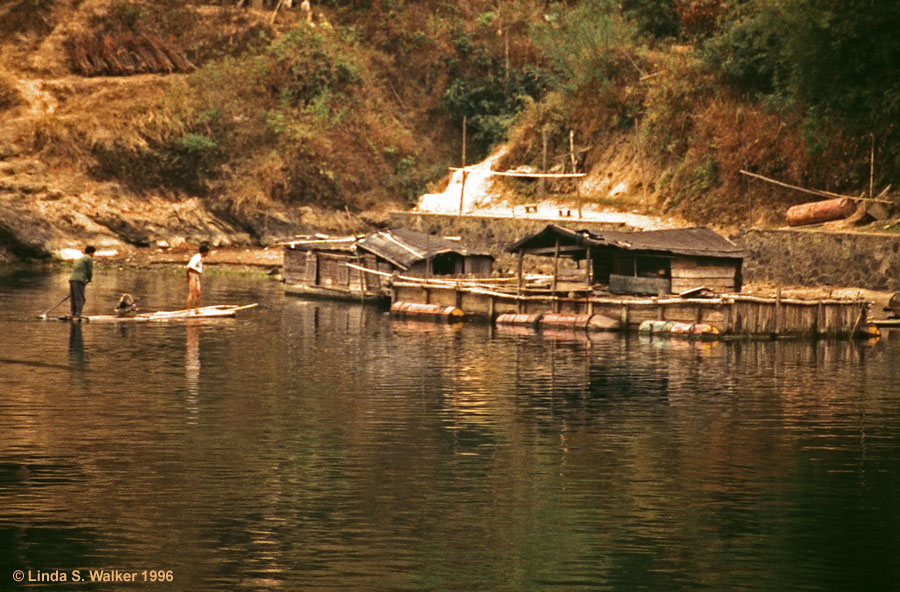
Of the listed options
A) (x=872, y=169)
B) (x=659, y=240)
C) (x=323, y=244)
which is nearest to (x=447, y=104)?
(x=323, y=244)

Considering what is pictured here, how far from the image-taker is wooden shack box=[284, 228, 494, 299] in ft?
144

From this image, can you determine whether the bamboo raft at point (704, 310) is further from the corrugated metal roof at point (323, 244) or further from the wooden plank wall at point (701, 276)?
the corrugated metal roof at point (323, 244)

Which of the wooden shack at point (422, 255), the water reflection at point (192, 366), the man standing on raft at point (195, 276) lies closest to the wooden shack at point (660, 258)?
the wooden shack at point (422, 255)

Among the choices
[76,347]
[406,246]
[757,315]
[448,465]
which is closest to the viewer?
[448,465]

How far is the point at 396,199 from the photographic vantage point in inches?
2566

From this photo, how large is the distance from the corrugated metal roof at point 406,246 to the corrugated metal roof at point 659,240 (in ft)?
16.6

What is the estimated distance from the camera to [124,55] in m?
66.7

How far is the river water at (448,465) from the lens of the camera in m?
14.7

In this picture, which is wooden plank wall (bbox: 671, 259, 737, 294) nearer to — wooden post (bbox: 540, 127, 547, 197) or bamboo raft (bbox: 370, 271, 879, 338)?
bamboo raft (bbox: 370, 271, 879, 338)

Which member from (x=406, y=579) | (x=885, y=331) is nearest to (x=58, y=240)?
(x=885, y=331)

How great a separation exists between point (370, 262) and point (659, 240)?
11.4 meters

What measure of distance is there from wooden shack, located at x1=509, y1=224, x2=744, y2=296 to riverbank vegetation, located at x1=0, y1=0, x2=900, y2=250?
18.7ft

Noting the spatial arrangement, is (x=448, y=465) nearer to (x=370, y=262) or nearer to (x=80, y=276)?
(x=80, y=276)

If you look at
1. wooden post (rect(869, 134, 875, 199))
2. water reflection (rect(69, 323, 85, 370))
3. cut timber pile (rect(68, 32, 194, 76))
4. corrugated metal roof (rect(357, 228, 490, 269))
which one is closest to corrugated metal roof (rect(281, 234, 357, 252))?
corrugated metal roof (rect(357, 228, 490, 269))
